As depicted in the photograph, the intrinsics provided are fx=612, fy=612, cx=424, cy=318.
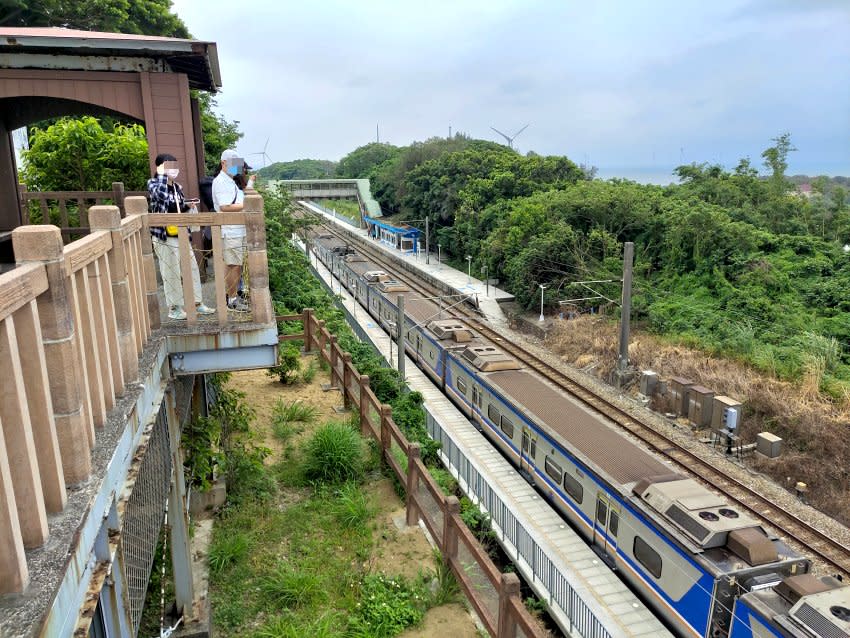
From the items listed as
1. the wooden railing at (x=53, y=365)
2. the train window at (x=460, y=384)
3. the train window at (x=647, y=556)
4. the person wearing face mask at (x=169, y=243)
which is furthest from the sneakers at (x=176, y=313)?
the train window at (x=460, y=384)

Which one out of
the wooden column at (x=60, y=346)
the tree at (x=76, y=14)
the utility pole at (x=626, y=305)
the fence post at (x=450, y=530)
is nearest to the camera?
the wooden column at (x=60, y=346)

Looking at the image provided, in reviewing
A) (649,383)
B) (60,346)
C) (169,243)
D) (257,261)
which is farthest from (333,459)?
(649,383)

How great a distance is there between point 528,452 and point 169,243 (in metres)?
9.71

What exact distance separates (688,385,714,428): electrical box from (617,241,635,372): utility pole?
9.06 feet

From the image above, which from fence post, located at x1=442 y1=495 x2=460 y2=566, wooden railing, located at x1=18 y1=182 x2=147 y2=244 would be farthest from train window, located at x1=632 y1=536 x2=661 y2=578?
wooden railing, located at x1=18 y1=182 x2=147 y2=244

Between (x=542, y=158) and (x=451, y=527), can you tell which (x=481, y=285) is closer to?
(x=542, y=158)

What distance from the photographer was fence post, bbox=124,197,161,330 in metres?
4.41

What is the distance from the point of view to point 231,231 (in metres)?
5.78

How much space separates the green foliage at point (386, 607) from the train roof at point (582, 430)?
5.51 meters

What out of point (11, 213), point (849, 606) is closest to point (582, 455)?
point (849, 606)

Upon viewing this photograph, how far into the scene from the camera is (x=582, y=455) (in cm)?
1084

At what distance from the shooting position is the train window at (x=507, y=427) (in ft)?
45.5

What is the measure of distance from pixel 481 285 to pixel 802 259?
1518cm

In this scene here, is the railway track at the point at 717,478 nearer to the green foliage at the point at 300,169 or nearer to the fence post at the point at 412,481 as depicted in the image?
the fence post at the point at 412,481
